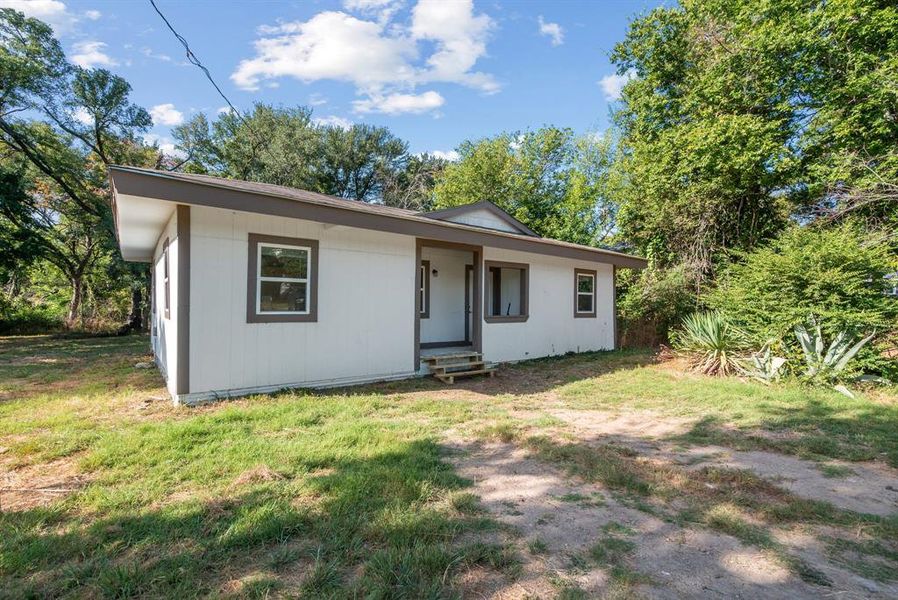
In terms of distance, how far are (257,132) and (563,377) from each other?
72.6 ft

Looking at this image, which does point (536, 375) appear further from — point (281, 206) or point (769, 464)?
point (281, 206)

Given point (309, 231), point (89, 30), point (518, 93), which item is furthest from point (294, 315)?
point (518, 93)

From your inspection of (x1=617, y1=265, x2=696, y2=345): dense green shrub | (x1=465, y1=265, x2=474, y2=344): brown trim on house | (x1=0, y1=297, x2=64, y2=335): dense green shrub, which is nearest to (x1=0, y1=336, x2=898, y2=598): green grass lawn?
(x1=465, y1=265, x2=474, y2=344): brown trim on house

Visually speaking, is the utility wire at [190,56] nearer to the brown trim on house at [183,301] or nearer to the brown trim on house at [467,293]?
the brown trim on house at [183,301]

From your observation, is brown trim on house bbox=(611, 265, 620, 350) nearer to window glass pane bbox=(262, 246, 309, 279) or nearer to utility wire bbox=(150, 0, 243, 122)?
window glass pane bbox=(262, 246, 309, 279)

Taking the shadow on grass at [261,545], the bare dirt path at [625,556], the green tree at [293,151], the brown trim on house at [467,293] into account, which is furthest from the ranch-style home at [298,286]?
the green tree at [293,151]

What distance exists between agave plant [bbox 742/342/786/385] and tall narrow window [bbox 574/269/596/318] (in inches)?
158

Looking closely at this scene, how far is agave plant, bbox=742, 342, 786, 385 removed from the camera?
22.6ft

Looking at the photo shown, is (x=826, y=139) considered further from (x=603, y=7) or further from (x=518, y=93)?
(x=518, y=93)

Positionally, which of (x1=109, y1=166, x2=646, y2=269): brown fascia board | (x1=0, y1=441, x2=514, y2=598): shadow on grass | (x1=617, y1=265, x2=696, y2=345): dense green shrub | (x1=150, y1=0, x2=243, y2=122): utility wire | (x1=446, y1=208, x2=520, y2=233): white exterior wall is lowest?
(x1=0, y1=441, x2=514, y2=598): shadow on grass

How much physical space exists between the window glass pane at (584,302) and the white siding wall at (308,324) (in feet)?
17.6

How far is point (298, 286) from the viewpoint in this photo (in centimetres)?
622

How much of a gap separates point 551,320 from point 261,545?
8575 millimetres

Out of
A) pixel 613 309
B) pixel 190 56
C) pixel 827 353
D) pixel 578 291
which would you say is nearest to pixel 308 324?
pixel 190 56
